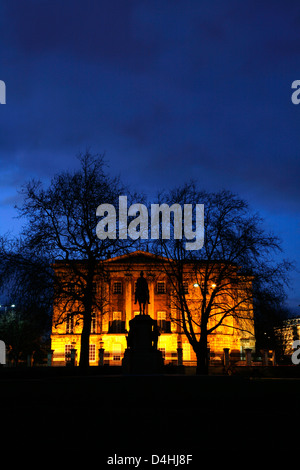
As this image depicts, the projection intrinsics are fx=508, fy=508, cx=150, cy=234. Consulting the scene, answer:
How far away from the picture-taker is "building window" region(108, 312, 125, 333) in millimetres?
67188

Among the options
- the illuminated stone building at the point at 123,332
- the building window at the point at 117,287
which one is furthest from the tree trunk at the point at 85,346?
the building window at the point at 117,287

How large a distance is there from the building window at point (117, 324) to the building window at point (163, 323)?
16.2 feet

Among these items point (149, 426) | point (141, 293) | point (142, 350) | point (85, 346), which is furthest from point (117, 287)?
point (149, 426)

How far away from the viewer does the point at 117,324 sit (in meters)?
67.8

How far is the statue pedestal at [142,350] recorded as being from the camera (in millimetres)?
28719

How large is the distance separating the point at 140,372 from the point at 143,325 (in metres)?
2.63

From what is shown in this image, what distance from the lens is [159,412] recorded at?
7566 millimetres

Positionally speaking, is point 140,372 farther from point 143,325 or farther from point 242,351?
point 242,351

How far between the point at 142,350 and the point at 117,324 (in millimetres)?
39264

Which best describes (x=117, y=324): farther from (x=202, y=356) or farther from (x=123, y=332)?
(x=202, y=356)

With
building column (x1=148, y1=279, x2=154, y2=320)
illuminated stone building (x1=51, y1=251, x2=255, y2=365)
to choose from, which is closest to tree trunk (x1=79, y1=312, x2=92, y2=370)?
illuminated stone building (x1=51, y1=251, x2=255, y2=365)

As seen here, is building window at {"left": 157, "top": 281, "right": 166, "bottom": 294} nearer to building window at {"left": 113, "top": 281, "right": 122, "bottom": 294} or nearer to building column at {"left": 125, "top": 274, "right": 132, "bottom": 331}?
building column at {"left": 125, "top": 274, "right": 132, "bottom": 331}

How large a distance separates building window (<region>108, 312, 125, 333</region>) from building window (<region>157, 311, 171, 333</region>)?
493cm
